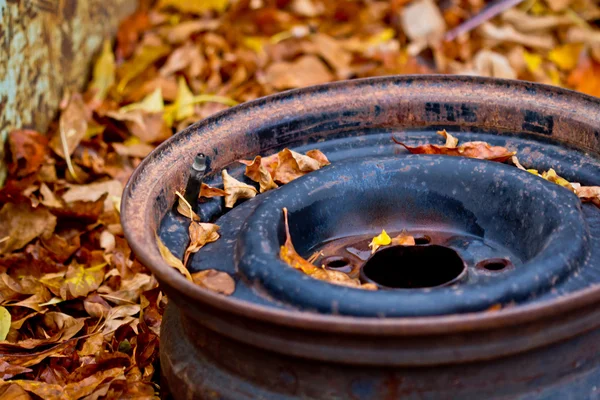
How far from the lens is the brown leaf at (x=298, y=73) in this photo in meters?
3.80

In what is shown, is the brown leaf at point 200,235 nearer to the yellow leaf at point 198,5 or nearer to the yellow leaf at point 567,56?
the yellow leaf at point 198,5

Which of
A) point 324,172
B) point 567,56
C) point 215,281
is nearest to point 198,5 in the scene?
point 567,56

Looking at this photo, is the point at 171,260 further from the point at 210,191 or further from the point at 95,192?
the point at 95,192

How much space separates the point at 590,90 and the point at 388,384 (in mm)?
3036

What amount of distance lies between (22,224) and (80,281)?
377 millimetres

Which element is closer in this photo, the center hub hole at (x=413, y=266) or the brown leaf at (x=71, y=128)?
the center hub hole at (x=413, y=266)

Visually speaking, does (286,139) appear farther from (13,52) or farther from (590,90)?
(590,90)

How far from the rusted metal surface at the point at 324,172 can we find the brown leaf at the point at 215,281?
0.08 meters

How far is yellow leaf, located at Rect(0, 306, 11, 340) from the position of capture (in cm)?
229

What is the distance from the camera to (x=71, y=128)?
3213mm

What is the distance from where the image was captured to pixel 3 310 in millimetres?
2314

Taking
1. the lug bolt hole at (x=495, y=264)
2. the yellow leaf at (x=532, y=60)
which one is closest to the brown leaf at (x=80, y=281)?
the lug bolt hole at (x=495, y=264)

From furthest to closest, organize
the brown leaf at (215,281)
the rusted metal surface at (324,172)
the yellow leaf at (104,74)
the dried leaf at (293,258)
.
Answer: the yellow leaf at (104,74) < the dried leaf at (293,258) < the brown leaf at (215,281) < the rusted metal surface at (324,172)

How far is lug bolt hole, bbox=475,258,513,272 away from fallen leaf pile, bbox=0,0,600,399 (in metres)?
0.26
